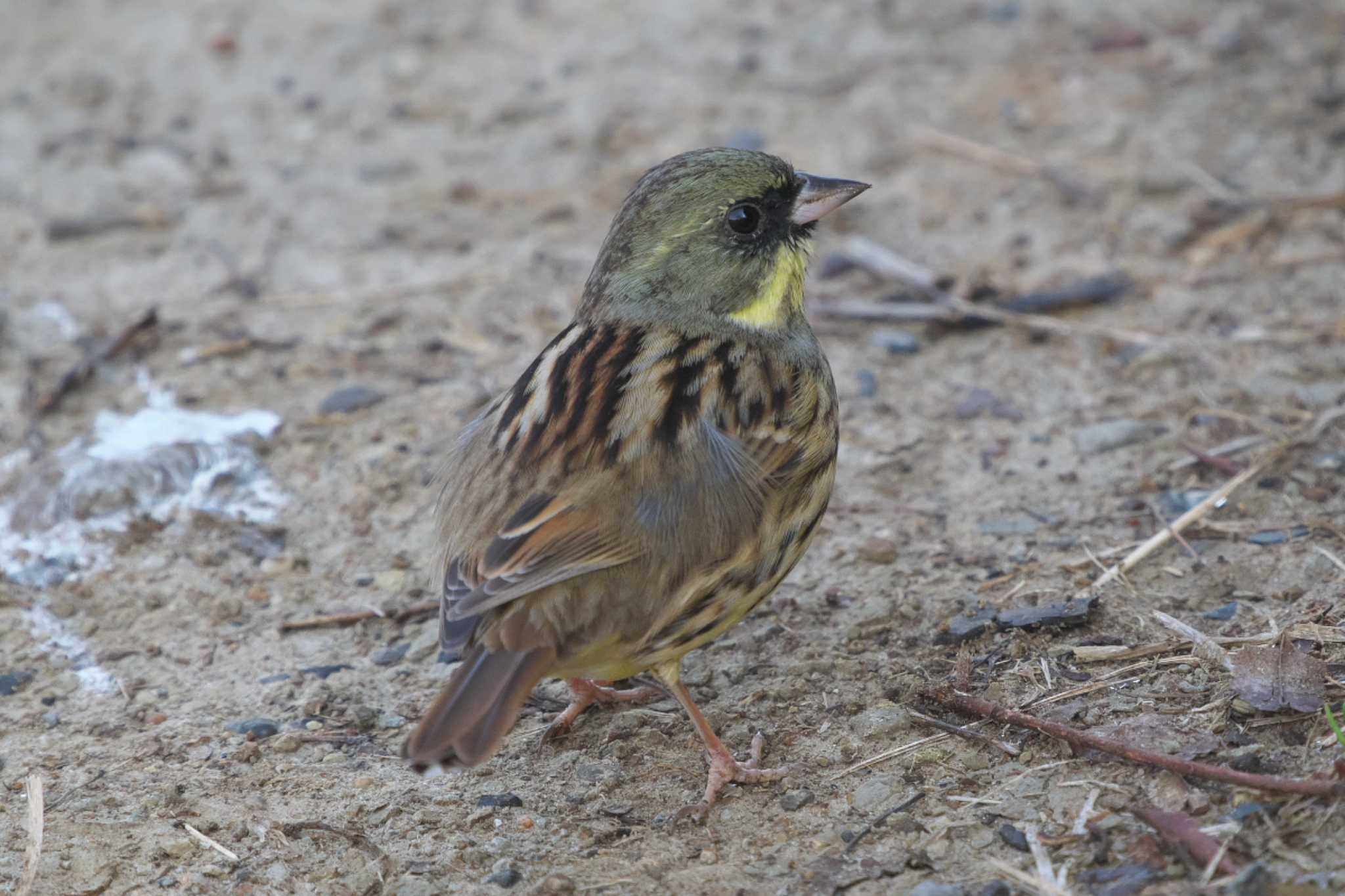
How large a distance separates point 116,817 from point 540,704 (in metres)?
1.22

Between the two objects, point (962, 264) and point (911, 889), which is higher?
point (962, 264)

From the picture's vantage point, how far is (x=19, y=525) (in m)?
5.32

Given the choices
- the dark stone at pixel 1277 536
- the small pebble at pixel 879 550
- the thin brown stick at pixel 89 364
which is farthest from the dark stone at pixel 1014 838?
the thin brown stick at pixel 89 364

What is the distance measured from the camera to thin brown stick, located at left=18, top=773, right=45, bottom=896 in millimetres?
3646

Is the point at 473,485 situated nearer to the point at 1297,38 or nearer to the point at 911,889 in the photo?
the point at 911,889

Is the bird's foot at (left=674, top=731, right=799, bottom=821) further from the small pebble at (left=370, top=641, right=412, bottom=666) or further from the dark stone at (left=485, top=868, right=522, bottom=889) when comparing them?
the small pebble at (left=370, top=641, right=412, bottom=666)

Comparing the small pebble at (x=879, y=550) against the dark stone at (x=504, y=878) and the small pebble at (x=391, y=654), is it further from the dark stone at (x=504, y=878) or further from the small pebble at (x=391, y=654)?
the dark stone at (x=504, y=878)

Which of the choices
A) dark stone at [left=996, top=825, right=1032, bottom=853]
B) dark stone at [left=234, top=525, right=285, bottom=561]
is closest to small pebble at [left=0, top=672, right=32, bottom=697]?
dark stone at [left=234, top=525, right=285, bottom=561]

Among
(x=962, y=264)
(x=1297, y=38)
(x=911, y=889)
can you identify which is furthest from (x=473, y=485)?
(x=1297, y=38)

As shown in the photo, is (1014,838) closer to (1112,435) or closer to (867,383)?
(1112,435)

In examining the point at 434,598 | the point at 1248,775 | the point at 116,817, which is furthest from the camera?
the point at 434,598

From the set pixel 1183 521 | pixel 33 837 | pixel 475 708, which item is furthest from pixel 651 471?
pixel 1183 521

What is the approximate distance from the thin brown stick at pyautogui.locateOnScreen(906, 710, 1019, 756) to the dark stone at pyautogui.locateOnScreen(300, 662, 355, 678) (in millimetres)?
1742

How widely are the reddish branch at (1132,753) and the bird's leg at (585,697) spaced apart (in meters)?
0.87
